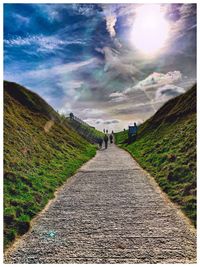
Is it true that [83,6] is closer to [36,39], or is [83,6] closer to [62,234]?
[36,39]

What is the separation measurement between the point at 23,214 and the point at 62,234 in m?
2.49

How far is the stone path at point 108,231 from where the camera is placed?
9.80 meters

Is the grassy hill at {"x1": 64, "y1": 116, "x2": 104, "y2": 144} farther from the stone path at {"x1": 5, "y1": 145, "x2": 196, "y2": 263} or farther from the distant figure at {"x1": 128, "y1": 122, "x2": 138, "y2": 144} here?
the stone path at {"x1": 5, "y1": 145, "x2": 196, "y2": 263}

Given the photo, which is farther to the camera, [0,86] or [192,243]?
[0,86]

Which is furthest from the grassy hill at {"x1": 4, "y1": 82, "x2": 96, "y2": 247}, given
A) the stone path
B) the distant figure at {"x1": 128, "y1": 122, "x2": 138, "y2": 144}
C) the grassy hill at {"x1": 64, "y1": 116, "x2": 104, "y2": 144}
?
the distant figure at {"x1": 128, "y1": 122, "x2": 138, "y2": 144}

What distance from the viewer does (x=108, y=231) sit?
1161 cm

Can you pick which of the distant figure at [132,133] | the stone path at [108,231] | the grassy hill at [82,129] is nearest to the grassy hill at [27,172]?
the stone path at [108,231]

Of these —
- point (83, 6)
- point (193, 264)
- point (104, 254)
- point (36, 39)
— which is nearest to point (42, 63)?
point (36, 39)

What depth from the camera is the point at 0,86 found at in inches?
563

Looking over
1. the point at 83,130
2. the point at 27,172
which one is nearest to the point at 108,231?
the point at 27,172

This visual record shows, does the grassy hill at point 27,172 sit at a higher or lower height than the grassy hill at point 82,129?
lower

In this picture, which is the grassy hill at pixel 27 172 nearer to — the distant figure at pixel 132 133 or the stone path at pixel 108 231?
the stone path at pixel 108 231

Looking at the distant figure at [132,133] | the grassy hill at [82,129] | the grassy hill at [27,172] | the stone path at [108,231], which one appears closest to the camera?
the stone path at [108,231]

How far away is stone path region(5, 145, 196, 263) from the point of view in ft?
32.1
